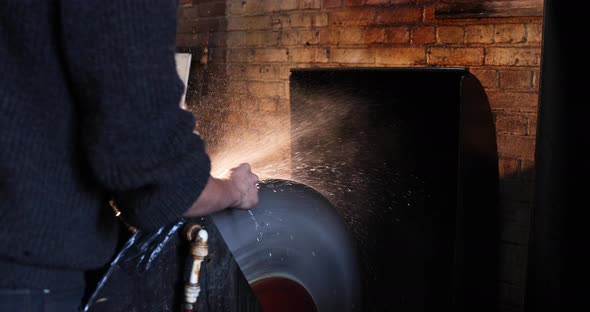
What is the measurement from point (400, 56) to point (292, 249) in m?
1.52

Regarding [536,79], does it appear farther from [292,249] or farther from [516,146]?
[292,249]

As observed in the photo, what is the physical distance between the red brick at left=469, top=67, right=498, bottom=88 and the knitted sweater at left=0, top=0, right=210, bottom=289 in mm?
1721

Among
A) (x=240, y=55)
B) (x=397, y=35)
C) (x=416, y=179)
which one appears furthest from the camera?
(x=240, y=55)

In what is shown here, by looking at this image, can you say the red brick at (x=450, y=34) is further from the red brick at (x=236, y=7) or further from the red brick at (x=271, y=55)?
the red brick at (x=236, y=7)

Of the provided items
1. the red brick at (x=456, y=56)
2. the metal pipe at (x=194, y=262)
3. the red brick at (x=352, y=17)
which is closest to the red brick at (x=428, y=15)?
the red brick at (x=456, y=56)

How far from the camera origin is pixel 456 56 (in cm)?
232

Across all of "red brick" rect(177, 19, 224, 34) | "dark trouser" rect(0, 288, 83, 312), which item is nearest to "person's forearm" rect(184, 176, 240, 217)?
"dark trouser" rect(0, 288, 83, 312)

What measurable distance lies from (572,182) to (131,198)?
850 mm

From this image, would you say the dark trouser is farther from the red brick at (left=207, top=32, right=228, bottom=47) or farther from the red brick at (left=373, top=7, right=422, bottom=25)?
the red brick at (left=207, top=32, right=228, bottom=47)

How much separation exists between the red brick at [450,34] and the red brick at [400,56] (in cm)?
10

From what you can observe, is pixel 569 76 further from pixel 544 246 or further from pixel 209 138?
pixel 209 138

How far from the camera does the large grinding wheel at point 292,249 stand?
1.09 m

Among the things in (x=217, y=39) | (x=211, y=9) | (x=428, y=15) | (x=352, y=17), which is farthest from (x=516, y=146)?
(x=211, y=9)

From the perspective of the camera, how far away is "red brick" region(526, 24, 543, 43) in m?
2.11
